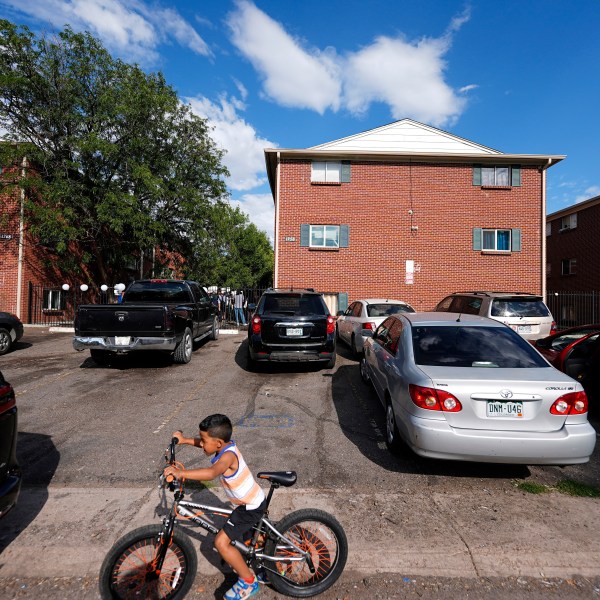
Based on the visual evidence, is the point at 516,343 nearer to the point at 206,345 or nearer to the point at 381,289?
the point at 206,345

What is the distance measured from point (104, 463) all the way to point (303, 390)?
11.7 feet

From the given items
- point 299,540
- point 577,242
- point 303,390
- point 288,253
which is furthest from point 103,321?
point 577,242

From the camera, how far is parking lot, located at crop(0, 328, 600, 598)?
8.56 feet

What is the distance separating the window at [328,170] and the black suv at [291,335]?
11047mm

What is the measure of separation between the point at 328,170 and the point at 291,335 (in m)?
11.8

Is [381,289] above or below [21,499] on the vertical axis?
above

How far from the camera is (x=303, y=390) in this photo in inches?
276

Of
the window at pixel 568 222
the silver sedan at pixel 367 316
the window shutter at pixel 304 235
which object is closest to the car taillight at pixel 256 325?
the silver sedan at pixel 367 316

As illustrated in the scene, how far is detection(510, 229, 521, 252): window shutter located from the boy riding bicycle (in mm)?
18288

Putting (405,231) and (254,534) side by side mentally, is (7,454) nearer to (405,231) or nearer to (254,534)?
(254,534)

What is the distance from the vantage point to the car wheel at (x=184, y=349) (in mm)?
8693

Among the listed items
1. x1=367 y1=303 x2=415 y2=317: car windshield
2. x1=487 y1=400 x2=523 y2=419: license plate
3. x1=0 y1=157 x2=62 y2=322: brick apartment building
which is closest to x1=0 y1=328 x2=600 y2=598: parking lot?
x1=487 y1=400 x2=523 y2=419: license plate

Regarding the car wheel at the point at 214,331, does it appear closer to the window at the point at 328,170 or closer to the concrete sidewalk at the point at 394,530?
the window at the point at 328,170

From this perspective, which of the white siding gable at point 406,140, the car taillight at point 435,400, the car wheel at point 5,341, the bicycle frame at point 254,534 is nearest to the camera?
the bicycle frame at point 254,534
